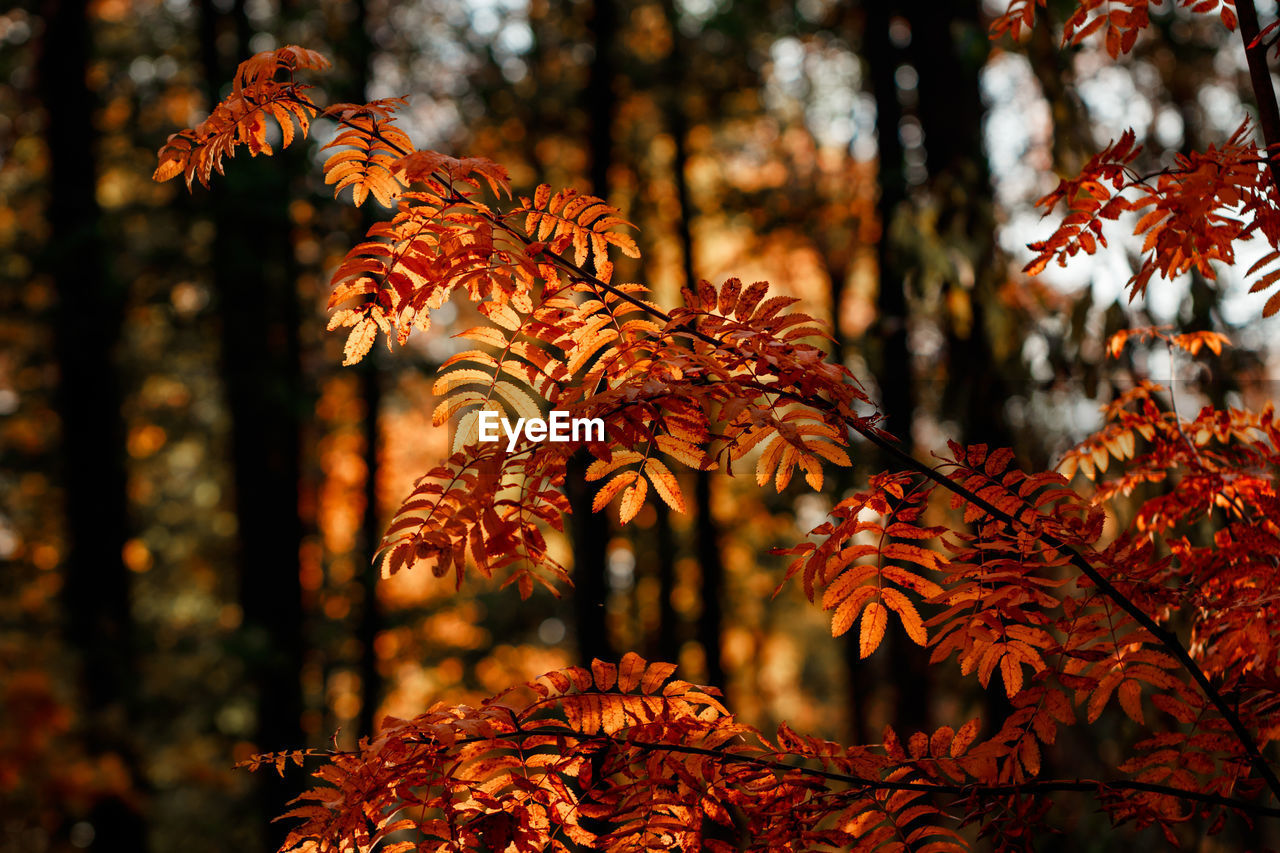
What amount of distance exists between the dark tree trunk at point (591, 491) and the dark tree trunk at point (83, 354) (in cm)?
335

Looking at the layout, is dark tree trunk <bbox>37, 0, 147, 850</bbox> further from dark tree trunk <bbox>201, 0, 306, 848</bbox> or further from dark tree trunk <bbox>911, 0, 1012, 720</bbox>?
dark tree trunk <bbox>911, 0, 1012, 720</bbox>

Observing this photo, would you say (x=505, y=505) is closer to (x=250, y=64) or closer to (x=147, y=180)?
(x=250, y=64)

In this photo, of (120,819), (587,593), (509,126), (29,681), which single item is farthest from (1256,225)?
(509,126)

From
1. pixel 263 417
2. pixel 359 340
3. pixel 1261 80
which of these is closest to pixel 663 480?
pixel 359 340

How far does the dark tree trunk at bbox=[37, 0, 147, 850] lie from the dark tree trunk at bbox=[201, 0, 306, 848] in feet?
2.89

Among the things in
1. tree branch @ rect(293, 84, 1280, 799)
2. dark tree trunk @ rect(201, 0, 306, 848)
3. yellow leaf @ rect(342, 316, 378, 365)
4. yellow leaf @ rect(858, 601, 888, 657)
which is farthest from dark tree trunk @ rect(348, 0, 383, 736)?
yellow leaf @ rect(858, 601, 888, 657)

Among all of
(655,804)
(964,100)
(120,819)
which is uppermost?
(964,100)

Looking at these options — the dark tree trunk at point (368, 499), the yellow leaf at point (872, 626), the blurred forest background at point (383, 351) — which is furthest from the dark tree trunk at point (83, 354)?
the yellow leaf at point (872, 626)

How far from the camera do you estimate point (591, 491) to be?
727cm

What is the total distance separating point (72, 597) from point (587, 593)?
155 inches

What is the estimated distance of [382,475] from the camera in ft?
41.9

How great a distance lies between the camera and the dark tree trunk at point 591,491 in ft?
24.2

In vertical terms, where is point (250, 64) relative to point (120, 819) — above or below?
above

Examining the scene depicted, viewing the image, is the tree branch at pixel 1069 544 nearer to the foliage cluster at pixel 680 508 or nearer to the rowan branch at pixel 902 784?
the foliage cluster at pixel 680 508
